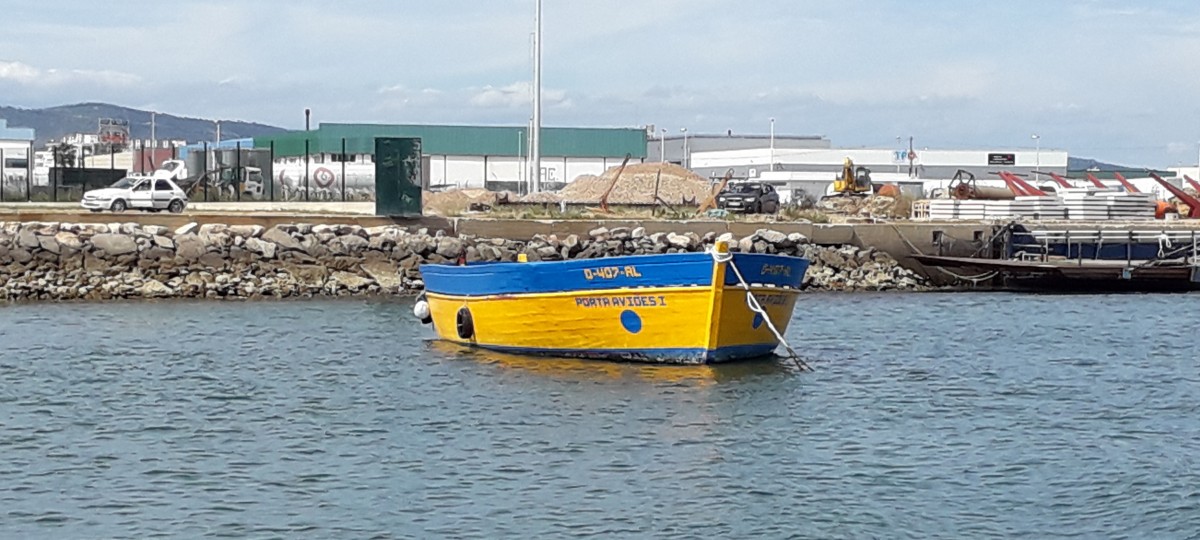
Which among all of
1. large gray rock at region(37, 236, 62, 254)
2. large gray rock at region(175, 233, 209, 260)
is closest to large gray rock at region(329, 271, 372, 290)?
large gray rock at region(175, 233, 209, 260)

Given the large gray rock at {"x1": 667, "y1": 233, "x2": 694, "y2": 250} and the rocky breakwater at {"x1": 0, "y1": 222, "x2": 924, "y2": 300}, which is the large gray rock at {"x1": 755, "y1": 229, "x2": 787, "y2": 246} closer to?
the rocky breakwater at {"x1": 0, "y1": 222, "x2": 924, "y2": 300}

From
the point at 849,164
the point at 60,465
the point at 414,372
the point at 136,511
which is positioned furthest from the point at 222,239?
the point at 849,164

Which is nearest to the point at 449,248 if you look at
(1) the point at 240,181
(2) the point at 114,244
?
(2) the point at 114,244

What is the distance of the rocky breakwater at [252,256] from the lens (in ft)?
117

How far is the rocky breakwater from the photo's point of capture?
3575 centimetres

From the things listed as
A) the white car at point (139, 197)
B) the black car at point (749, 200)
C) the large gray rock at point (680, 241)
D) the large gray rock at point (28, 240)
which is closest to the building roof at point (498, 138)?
the black car at point (749, 200)

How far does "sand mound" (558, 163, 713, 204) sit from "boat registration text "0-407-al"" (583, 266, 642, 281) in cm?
3487

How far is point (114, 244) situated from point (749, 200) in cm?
2448

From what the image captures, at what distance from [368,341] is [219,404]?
23.9ft

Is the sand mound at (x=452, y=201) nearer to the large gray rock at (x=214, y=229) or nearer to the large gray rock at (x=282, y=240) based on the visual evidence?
the large gray rock at (x=282, y=240)

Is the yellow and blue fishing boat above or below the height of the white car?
below

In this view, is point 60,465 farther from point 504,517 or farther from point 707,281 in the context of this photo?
point 707,281

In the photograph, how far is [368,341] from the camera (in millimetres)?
28344

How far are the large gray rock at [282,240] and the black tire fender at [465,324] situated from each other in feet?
39.5
